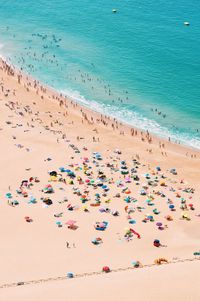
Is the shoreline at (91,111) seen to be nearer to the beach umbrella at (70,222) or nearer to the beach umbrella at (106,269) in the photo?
the beach umbrella at (70,222)

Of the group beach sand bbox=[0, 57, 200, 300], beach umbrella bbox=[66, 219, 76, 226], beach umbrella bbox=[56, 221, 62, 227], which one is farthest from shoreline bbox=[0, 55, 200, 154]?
beach umbrella bbox=[56, 221, 62, 227]

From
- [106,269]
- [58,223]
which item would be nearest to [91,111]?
[58,223]

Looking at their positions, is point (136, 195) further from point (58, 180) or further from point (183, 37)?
point (183, 37)

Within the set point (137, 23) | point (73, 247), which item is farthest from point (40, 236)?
point (137, 23)

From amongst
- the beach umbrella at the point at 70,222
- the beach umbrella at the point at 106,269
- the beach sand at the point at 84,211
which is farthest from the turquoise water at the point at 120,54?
the beach umbrella at the point at 106,269

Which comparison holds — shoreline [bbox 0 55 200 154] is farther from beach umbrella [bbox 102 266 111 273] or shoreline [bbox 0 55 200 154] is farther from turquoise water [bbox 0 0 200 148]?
beach umbrella [bbox 102 266 111 273]

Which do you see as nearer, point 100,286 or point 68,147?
point 100,286
